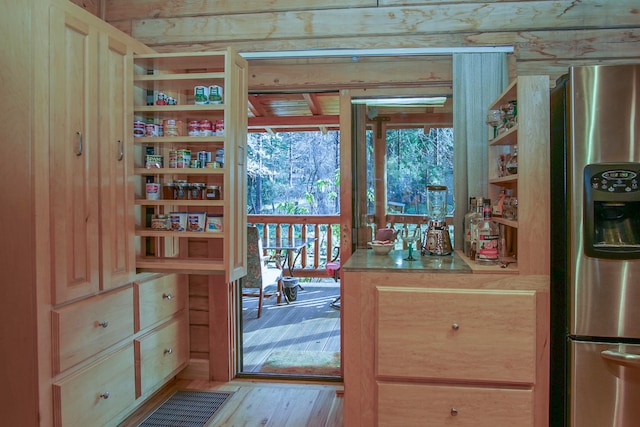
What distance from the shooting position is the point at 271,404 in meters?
2.56

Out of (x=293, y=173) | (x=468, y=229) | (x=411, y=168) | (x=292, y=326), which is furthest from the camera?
(x=293, y=173)

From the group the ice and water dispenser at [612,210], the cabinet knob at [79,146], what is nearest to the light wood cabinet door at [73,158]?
the cabinet knob at [79,146]

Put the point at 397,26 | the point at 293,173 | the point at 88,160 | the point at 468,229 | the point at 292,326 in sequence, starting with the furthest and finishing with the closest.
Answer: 1. the point at 293,173
2. the point at 292,326
3. the point at 397,26
4. the point at 468,229
5. the point at 88,160

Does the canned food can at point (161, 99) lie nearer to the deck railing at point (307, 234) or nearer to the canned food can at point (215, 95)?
the canned food can at point (215, 95)

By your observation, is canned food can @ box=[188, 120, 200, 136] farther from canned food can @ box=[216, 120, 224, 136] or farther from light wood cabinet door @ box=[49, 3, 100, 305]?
light wood cabinet door @ box=[49, 3, 100, 305]

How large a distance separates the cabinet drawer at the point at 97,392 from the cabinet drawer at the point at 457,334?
1.22 metres

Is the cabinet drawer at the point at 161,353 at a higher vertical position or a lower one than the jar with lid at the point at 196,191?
lower

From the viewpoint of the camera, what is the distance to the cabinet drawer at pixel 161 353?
2.28 meters

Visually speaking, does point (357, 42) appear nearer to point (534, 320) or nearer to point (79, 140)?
point (79, 140)

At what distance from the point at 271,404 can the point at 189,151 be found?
1.50 meters

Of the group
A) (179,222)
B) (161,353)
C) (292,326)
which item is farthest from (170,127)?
(292,326)

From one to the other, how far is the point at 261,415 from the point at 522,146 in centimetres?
189

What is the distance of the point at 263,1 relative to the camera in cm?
266

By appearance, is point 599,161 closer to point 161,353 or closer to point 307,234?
point 161,353
